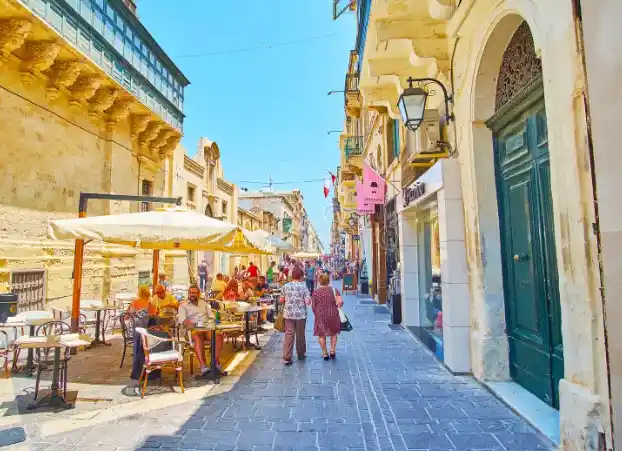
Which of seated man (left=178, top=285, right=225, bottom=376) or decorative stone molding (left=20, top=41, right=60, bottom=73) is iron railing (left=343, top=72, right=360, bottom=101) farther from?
seated man (left=178, top=285, right=225, bottom=376)

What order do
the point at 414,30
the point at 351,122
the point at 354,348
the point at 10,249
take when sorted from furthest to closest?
the point at 351,122
the point at 10,249
the point at 354,348
the point at 414,30

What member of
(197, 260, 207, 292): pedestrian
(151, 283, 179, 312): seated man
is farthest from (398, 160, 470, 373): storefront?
(197, 260, 207, 292): pedestrian

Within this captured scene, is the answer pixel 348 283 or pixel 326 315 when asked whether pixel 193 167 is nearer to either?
pixel 348 283

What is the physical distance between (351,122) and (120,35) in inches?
619

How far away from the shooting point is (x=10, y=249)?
361 inches

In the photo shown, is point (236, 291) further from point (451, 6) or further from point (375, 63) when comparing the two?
point (451, 6)

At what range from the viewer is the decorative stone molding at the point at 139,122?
1517 centimetres

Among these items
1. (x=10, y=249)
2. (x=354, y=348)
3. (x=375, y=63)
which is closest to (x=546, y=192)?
(x=375, y=63)

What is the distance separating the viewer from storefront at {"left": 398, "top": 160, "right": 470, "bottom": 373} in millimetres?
5809

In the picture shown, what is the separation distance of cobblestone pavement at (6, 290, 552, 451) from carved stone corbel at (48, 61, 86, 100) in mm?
9399

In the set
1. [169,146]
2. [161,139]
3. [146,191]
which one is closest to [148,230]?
[146,191]

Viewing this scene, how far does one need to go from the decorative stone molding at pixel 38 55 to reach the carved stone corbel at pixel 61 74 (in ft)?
2.77

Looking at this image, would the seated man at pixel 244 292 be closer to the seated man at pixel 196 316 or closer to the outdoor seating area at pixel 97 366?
the outdoor seating area at pixel 97 366

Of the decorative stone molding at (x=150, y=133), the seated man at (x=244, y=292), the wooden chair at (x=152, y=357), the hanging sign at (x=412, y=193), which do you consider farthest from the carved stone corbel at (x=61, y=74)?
the hanging sign at (x=412, y=193)
